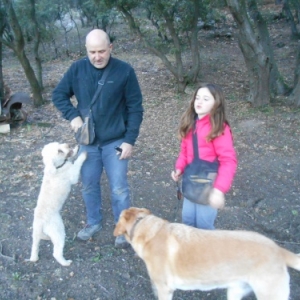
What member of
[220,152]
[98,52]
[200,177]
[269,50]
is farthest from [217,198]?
[269,50]

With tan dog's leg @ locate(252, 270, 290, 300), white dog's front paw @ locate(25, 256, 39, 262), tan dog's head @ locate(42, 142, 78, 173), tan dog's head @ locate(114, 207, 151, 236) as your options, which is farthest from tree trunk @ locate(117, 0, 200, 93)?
tan dog's leg @ locate(252, 270, 290, 300)

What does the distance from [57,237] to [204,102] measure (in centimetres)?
190

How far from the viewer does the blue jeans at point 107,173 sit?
3510mm

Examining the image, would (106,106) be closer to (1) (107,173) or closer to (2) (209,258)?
(1) (107,173)

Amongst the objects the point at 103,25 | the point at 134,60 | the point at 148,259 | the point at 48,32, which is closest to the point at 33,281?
the point at 148,259

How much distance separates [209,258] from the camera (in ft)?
8.46

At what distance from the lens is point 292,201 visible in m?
4.77

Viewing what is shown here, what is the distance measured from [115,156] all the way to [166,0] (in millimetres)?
6553

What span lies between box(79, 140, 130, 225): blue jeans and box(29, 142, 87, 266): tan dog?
10 cm

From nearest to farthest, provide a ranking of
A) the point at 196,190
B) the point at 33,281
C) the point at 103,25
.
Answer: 1. the point at 196,190
2. the point at 33,281
3. the point at 103,25

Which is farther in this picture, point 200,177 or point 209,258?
point 200,177

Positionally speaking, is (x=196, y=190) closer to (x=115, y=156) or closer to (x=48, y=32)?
(x=115, y=156)

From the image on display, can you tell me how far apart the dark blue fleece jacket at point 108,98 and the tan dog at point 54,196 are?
16.5 inches

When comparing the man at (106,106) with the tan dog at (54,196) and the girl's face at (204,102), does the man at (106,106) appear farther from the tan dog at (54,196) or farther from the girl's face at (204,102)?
the girl's face at (204,102)
